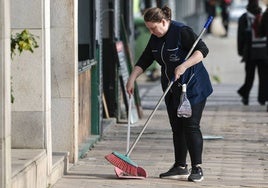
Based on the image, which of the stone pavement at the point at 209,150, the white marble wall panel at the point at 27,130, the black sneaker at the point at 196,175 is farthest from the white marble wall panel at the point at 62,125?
the black sneaker at the point at 196,175

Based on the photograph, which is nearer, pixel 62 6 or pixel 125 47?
pixel 62 6

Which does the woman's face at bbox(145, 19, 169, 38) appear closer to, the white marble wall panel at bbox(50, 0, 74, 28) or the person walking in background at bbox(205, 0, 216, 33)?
the white marble wall panel at bbox(50, 0, 74, 28)

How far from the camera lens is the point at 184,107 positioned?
363 inches

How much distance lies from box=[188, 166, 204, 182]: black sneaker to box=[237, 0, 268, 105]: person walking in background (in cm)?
668

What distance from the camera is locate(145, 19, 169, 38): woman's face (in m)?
9.21

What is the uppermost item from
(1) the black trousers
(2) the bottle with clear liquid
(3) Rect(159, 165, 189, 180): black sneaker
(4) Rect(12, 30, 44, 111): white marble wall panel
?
(4) Rect(12, 30, 44, 111): white marble wall panel

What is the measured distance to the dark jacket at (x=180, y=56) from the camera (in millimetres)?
9297

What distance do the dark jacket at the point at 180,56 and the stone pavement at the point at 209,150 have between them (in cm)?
88

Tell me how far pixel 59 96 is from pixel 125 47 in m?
4.41

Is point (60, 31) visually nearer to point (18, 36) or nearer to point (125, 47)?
point (18, 36)

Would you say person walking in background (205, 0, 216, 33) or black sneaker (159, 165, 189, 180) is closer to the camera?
black sneaker (159, 165, 189, 180)

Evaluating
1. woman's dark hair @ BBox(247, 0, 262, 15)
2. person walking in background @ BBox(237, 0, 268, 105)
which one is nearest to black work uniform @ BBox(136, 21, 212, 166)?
person walking in background @ BBox(237, 0, 268, 105)

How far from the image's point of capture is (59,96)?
10266 millimetres

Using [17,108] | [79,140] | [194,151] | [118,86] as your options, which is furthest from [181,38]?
[118,86]
